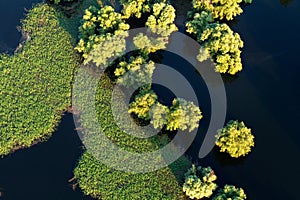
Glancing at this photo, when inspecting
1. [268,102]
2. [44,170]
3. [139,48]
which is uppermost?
[139,48]

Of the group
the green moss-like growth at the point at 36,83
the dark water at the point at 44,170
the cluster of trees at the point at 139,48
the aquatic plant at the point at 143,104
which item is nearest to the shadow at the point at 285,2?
the cluster of trees at the point at 139,48

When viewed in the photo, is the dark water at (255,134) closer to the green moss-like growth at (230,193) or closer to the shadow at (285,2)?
the green moss-like growth at (230,193)

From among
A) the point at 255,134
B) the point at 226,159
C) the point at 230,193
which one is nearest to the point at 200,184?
the point at 230,193

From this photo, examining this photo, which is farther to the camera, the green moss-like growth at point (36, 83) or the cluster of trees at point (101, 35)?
the cluster of trees at point (101, 35)

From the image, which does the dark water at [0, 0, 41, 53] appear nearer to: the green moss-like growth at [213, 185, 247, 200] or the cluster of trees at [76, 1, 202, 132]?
the cluster of trees at [76, 1, 202, 132]

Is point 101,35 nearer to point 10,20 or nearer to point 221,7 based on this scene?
point 10,20

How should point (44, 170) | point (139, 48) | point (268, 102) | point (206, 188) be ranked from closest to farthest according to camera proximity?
point (206, 188) → point (44, 170) → point (268, 102) → point (139, 48)
